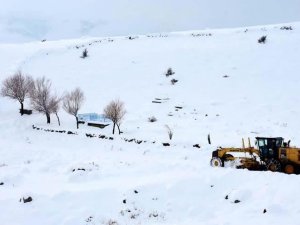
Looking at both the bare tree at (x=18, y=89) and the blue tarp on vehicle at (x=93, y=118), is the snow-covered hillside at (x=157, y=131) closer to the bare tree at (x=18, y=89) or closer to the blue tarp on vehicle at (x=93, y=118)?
the bare tree at (x=18, y=89)

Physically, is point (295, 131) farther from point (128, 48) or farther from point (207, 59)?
point (128, 48)

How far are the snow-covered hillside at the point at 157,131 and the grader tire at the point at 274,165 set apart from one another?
103 inches

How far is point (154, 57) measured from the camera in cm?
6519

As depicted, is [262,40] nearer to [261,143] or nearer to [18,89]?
[18,89]

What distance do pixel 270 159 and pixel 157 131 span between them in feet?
59.6

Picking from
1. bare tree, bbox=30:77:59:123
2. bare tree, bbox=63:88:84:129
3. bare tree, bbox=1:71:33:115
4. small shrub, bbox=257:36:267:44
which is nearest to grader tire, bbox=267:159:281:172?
bare tree, bbox=63:88:84:129

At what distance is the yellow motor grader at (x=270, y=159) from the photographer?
20047 millimetres

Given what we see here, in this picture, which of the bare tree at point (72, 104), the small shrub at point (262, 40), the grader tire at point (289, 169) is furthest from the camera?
the small shrub at point (262, 40)

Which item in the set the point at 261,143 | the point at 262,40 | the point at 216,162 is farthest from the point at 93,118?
the point at 262,40

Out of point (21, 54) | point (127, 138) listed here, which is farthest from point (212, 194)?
point (21, 54)

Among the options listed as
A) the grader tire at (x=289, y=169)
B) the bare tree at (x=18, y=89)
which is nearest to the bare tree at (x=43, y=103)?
the bare tree at (x=18, y=89)

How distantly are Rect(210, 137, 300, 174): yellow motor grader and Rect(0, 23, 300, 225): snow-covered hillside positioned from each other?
1.36m

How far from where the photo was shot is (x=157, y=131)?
3828cm

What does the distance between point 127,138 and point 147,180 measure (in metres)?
16.0
